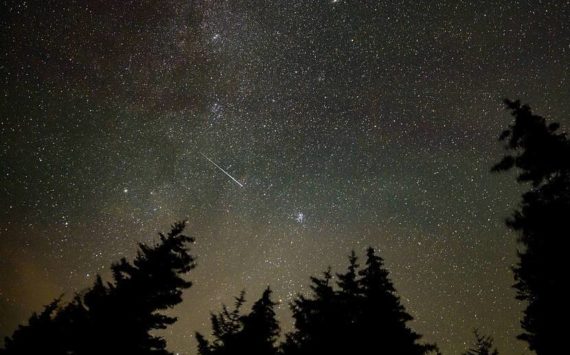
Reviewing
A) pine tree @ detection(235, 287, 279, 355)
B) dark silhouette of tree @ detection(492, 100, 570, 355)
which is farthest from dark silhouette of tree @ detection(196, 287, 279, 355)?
dark silhouette of tree @ detection(492, 100, 570, 355)

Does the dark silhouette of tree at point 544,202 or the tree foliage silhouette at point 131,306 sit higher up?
the dark silhouette of tree at point 544,202

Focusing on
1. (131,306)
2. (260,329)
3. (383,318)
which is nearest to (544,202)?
(383,318)

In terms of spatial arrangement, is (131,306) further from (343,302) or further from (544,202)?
(544,202)

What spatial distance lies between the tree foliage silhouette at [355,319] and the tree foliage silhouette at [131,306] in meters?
4.49

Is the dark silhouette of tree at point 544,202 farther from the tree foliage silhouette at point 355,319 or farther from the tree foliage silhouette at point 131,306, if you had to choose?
the tree foliage silhouette at point 131,306

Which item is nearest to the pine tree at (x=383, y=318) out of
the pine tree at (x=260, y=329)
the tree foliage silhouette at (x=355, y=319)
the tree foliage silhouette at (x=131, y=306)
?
the tree foliage silhouette at (x=355, y=319)

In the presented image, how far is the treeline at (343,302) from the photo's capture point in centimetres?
852

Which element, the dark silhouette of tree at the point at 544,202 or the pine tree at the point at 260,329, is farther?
the pine tree at the point at 260,329

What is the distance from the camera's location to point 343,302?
11172 mm

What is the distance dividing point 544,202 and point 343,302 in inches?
260

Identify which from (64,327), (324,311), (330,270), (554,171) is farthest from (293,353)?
(554,171)

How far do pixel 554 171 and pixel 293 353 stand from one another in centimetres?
967

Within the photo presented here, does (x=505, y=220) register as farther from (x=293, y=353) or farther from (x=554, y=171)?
(x=293, y=353)

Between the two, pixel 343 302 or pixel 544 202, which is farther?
pixel 343 302
